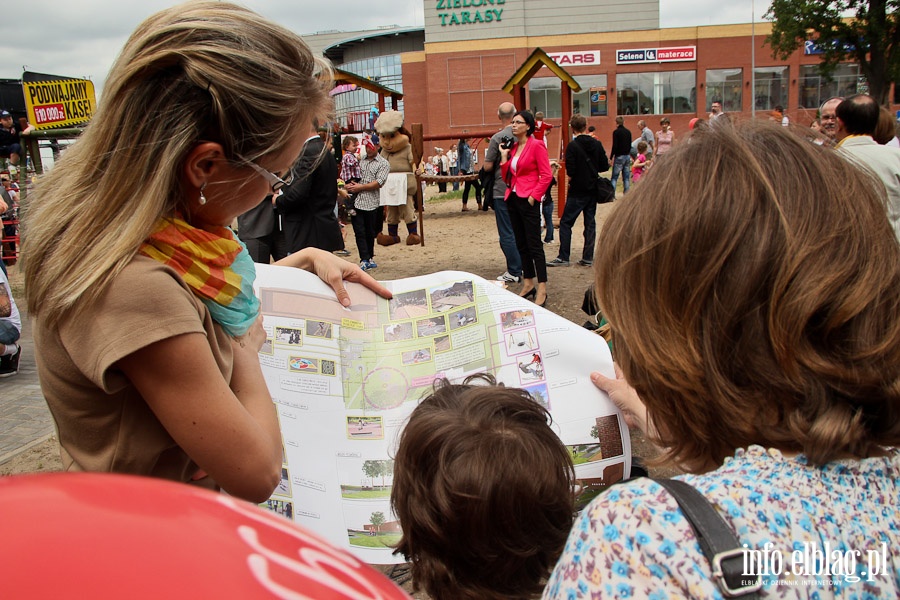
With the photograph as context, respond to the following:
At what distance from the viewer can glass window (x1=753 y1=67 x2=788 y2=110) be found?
37.0 meters

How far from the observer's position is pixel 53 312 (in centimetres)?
95

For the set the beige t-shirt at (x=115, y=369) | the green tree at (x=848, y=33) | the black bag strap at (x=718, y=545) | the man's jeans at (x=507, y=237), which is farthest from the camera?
the green tree at (x=848, y=33)

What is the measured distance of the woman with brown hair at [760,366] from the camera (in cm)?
65

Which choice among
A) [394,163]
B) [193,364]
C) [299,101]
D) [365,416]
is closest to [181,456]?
[193,364]

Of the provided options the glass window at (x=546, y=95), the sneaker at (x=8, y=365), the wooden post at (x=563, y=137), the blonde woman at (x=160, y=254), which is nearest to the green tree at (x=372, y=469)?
the blonde woman at (x=160, y=254)

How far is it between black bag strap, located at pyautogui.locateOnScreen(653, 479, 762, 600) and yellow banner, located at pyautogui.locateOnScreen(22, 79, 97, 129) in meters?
14.3

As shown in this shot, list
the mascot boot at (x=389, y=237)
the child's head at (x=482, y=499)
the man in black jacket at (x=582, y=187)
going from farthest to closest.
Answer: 1. the mascot boot at (x=389, y=237)
2. the man in black jacket at (x=582, y=187)
3. the child's head at (x=482, y=499)

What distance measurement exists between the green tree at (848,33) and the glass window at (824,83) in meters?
2.90

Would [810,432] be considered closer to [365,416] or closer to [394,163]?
[365,416]

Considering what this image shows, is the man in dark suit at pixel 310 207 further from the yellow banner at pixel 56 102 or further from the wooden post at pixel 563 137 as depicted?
the yellow banner at pixel 56 102

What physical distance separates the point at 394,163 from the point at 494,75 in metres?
29.0

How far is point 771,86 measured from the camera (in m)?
37.1

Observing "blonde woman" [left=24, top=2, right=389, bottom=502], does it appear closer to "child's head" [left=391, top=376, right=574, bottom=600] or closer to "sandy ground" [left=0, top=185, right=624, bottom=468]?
"child's head" [left=391, top=376, right=574, bottom=600]

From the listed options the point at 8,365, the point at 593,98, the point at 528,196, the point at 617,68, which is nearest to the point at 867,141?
the point at 528,196
